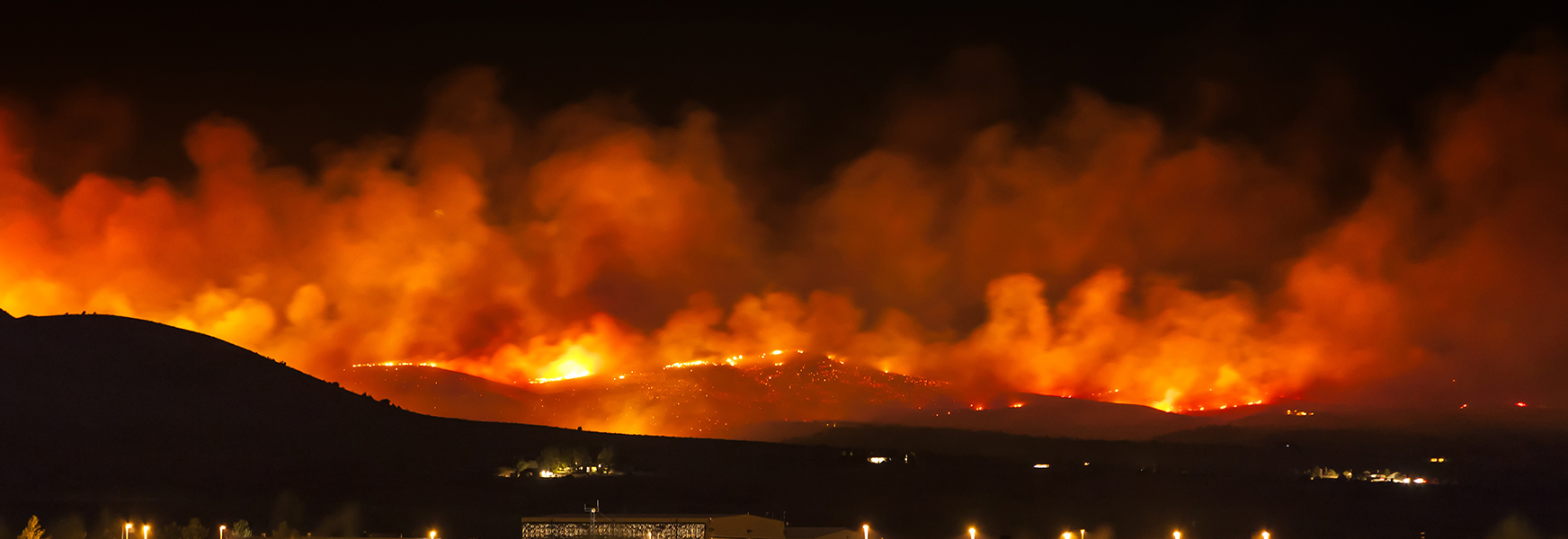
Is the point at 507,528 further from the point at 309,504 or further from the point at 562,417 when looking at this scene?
the point at 562,417

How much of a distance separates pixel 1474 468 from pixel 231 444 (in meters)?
74.2

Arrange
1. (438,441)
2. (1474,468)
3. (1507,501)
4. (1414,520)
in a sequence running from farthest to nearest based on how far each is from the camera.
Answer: (1474,468), (438,441), (1507,501), (1414,520)

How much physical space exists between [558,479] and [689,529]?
91.3 feet

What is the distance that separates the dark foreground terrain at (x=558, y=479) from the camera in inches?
3228

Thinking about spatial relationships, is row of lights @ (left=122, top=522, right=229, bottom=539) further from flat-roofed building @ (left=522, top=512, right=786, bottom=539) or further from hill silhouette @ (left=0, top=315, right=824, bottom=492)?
hill silhouette @ (left=0, top=315, right=824, bottom=492)

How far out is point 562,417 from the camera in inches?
4712

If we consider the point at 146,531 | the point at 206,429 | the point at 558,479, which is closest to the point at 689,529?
the point at 146,531

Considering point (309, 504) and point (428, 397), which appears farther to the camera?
point (428, 397)

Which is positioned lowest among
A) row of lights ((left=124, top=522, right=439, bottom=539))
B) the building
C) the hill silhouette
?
the building

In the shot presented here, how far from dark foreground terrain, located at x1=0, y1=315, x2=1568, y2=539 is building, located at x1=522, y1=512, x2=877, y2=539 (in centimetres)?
1019

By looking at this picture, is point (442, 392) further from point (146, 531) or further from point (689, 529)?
point (689, 529)

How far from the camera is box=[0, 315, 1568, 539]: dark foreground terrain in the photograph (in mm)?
82000

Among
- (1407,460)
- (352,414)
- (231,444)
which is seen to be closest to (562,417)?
(352,414)

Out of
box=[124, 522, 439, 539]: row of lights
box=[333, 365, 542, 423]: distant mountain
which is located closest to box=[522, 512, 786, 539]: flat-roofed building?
box=[124, 522, 439, 539]: row of lights
